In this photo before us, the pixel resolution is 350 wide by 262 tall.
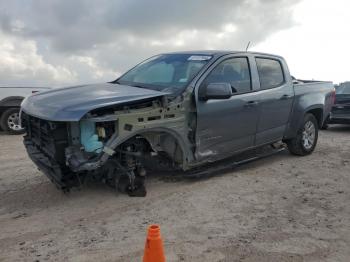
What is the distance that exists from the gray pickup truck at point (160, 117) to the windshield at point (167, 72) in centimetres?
2

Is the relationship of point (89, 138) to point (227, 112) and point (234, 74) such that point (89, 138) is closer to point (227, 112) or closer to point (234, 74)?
point (227, 112)

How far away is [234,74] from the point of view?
607 cm

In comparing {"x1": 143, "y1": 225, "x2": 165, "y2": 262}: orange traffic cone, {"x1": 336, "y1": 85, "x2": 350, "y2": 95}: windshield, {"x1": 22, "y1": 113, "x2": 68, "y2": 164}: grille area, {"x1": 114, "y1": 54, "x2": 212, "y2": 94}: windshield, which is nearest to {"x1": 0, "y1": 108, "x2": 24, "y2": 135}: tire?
{"x1": 114, "y1": 54, "x2": 212, "y2": 94}: windshield

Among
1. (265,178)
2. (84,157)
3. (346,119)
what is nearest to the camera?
(84,157)

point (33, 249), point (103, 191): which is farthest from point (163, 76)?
point (33, 249)

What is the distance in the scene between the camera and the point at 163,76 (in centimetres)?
582

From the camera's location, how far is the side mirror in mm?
5312

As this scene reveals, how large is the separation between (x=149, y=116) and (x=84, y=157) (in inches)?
35.5

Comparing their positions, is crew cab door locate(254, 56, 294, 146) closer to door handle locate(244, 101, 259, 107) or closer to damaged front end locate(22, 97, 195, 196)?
door handle locate(244, 101, 259, 107)

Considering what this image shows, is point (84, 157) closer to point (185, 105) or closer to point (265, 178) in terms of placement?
point (185, 105)

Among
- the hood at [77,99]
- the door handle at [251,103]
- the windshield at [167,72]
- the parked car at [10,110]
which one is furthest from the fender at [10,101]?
the door handle at [251,103]

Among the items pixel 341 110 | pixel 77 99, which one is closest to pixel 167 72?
pixel 77 99

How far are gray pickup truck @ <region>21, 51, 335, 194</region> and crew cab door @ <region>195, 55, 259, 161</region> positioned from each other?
1 cm

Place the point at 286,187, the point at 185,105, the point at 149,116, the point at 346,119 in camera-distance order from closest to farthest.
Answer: the point at 149,116 < the point at 185,105 < the point at 286,187 < the point at 346,119
